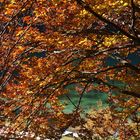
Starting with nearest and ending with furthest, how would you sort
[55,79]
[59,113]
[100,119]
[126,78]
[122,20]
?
[55,79] < [122,20] < [126,78] < [59,113] < [100,119]

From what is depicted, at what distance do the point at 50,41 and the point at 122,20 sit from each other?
269cm

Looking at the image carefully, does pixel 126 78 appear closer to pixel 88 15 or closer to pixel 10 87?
pixel 88 15

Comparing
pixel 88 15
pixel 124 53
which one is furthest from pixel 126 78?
pixel 88 15

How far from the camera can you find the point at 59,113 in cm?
1656

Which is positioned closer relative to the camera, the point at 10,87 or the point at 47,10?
the point at 47,10

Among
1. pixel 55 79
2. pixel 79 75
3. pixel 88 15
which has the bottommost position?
pixel 55 79

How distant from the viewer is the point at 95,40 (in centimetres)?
1236

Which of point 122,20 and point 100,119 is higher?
point 100,119

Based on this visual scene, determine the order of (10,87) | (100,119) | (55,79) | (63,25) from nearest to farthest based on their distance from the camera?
(55,79)
(63,25)
(10,87)
(100,119)

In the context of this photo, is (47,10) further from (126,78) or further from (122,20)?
(126,78)

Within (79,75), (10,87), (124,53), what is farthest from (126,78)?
(10,87)

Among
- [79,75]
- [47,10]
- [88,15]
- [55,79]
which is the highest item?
[47,10]

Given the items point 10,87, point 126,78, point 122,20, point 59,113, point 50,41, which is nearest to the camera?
point 122,20

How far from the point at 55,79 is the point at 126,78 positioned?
17.0 feet
